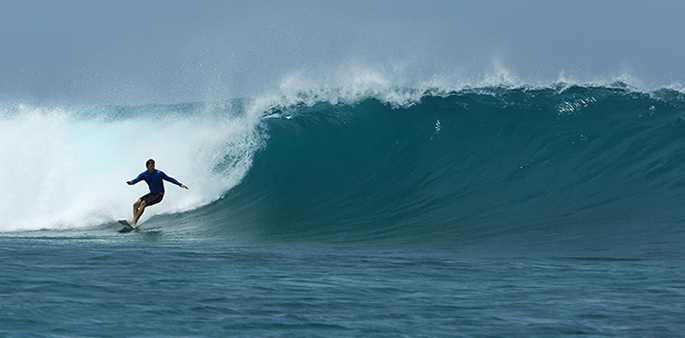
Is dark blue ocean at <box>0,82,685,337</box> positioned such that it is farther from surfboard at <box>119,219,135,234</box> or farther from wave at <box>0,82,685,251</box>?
surfboard at <box>119,219,135,234</box>

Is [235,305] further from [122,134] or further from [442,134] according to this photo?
[122,134]

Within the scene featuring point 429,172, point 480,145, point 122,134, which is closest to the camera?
point 429,172

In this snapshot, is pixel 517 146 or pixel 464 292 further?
pixel 517 146

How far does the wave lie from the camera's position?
1130 centimetres

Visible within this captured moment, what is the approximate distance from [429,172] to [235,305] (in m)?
8.73

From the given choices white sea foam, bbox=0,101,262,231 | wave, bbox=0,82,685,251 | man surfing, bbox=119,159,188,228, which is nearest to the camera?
wave, bbox=0,82,685,251

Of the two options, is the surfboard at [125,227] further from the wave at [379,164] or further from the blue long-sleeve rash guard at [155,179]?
the wave at [379,164]

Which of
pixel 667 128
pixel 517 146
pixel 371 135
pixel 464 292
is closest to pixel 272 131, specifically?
pixel 371 135

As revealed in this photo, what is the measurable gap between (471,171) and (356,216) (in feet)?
10.2

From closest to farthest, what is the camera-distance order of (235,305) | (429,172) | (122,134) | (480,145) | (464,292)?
(235,305) < (464,292) < (429,172) < (480,145) < (122,134)

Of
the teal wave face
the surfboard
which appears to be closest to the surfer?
the surfboard

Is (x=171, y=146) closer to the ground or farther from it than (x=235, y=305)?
farther from it

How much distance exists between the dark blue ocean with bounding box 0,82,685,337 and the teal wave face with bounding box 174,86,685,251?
0.05m

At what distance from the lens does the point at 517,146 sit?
1491cm
